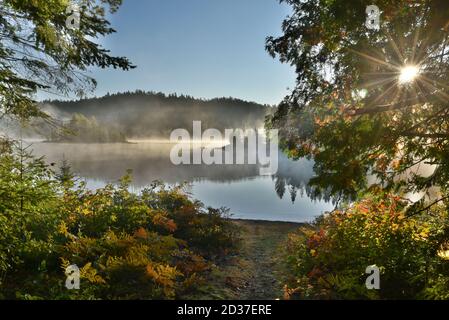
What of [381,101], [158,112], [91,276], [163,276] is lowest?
[163,276]

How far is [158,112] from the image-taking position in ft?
590

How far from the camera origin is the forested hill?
16512 centimetres

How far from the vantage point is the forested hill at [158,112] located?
16512 cm

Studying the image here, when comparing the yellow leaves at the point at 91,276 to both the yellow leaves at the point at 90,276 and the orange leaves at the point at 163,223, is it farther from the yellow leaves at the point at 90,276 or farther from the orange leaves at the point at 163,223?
the orange leaves at the point at 163,223

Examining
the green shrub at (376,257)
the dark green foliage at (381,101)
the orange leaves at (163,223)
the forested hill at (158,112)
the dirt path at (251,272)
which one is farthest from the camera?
the forested hill at (158,112)

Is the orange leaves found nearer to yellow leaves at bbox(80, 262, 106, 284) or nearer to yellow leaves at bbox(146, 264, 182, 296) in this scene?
yellow leaves at bbox(146, 264, 182, 296)

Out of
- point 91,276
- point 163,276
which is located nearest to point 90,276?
point 91,276

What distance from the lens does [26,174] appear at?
673 cm

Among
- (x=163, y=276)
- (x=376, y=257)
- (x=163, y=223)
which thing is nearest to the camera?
(x=163, y=276)

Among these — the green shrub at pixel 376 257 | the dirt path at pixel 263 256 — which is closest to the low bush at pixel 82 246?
the dirt path at pixel 263 256

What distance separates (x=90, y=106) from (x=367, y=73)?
615 ft

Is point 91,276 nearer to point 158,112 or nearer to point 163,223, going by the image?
point 163,223
